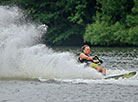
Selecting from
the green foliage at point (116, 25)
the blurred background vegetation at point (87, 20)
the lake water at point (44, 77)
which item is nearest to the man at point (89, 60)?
the lake water at point (44, 77)

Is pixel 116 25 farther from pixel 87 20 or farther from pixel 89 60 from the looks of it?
pixel 89 60

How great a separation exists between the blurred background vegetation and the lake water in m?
23.0

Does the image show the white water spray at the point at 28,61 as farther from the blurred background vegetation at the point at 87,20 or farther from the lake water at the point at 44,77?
the blurred background vegetation at the point at 87,20

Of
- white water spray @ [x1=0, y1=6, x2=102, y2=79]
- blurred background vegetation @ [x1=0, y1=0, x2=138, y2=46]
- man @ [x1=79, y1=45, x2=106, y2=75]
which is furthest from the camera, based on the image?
blurred background vegetation @ [x1=0, y1=0, x2=138, y2=46]

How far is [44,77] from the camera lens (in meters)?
18.0

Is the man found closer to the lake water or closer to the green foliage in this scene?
the lake water

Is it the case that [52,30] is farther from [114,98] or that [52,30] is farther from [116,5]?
[114,98]

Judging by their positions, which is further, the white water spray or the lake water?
the white water spray

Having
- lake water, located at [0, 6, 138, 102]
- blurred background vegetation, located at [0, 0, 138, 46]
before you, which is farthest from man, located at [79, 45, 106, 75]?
blurred background vegetation, located at [0, 0, 138, 46]

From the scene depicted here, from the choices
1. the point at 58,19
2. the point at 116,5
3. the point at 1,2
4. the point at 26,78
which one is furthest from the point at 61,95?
the point at 58,19

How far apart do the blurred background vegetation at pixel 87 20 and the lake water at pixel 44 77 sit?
2300 centimetres

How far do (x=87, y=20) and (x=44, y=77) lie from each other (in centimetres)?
3937

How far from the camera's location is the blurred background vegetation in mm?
44312

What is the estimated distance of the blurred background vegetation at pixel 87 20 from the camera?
4431 cm
